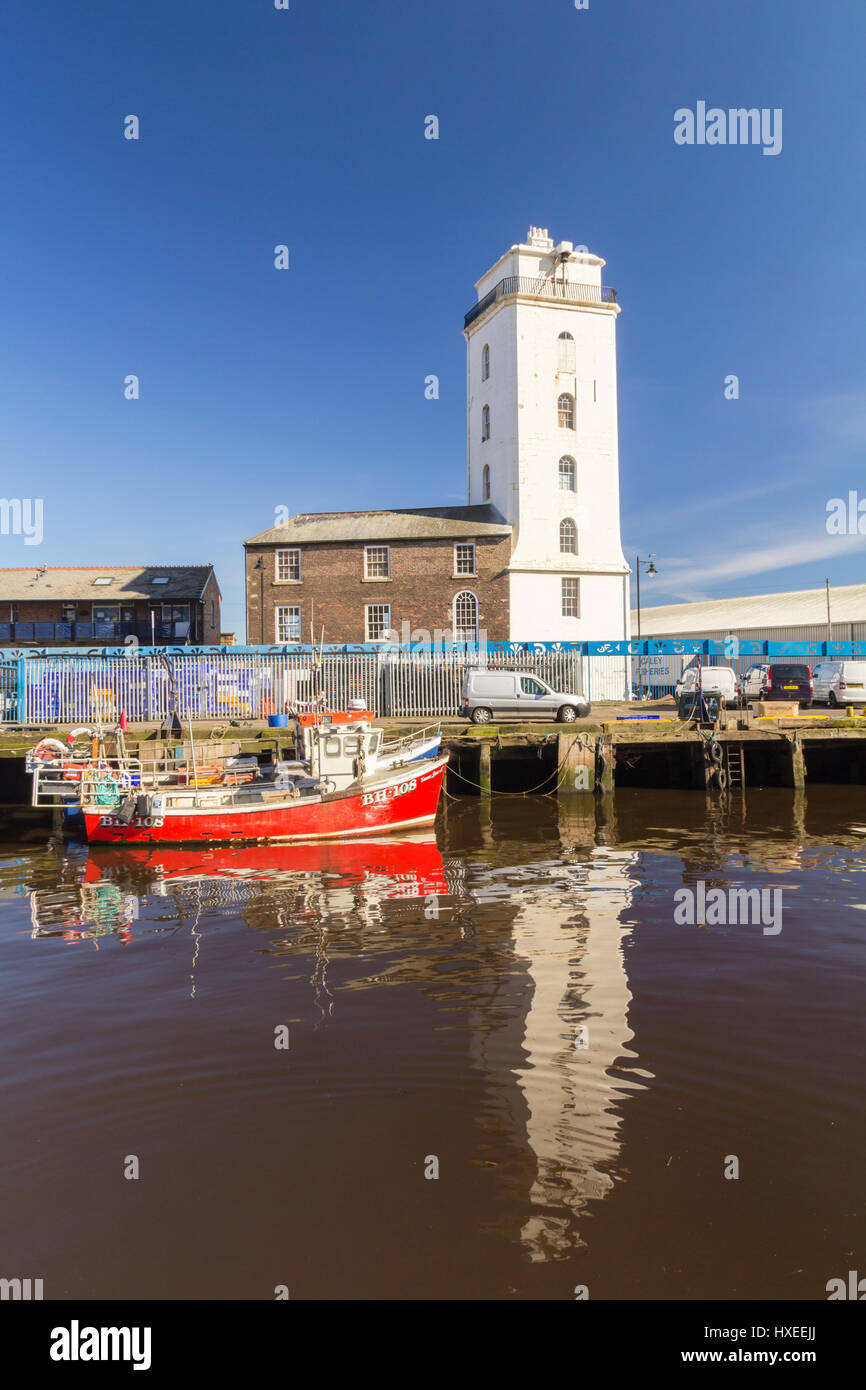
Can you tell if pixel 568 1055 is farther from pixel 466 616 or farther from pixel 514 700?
pixel 466 616

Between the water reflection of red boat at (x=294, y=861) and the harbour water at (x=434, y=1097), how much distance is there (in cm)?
180

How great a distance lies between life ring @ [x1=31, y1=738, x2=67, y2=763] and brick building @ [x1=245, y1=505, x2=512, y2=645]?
19.3m

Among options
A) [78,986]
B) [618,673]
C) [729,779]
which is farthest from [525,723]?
[78,986]

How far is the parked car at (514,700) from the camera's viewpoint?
1007 inches

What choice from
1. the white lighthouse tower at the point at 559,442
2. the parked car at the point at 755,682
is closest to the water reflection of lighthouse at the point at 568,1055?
the parked car at the point at 755,682

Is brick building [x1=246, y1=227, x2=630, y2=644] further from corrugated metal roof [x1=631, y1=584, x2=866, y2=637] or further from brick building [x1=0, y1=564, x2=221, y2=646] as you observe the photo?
corrugated metal roof [x1=631, y1=584, x2=866, y2=637]

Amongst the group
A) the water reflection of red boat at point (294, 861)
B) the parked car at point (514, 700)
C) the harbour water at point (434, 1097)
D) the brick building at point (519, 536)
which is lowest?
the water reflection of red boat at point (294, 861)

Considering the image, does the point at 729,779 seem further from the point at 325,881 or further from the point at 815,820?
the point at 325,881

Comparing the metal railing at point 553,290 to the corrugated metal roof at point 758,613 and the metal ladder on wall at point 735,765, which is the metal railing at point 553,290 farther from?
the corrugated metal roof at point 758,613

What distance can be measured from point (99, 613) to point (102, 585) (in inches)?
74.9

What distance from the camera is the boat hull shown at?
627 inches

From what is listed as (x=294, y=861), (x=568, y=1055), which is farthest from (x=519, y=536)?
(x=568, y=1055)

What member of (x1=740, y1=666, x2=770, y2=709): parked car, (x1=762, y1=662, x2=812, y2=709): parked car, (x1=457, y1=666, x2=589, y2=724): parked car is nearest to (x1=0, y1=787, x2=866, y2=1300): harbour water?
(x1=457, y1=666, x2=589, y2=724): parked car

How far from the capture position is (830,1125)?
5.43 metres
